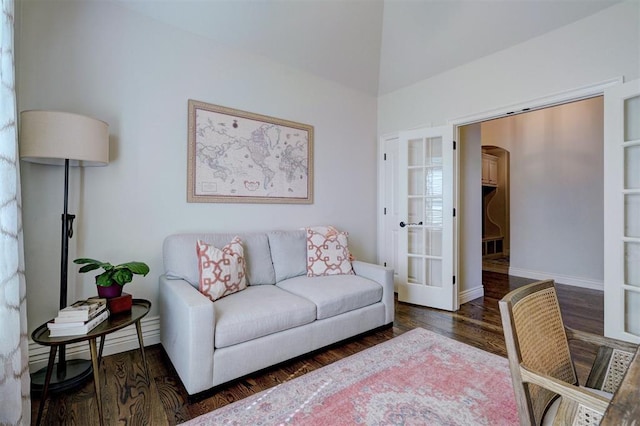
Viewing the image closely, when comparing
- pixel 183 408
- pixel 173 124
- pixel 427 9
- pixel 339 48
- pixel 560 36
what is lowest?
pixel 183 408

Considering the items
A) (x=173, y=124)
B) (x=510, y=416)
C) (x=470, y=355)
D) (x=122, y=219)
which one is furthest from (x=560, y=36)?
(x=122, y=219)

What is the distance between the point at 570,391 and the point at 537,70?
297cm

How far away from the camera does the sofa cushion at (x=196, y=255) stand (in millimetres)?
2248

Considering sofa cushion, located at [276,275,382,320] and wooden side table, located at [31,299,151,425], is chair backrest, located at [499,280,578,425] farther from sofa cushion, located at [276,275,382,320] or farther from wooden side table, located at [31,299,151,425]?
wooden side table, located at [31,299,151,425]

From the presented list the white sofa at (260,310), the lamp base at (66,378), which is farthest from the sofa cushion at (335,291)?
the lamp base at (66,378)

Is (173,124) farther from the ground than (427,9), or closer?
closer

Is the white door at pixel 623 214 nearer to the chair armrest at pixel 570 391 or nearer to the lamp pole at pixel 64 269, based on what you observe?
the chair armrest at pixel 570 391

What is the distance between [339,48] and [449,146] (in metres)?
1.66

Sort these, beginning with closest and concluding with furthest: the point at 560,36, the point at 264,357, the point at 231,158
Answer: the point at 264,357 → the point at 560,36 → the point at 231,158

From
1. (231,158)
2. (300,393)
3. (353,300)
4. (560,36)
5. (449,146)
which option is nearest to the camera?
(300,393)

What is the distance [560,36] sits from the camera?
2578mm

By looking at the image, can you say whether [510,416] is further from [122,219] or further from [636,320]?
[122,219]

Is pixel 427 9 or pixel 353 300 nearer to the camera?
pixel 353 300

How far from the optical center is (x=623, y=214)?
7.43 feet
